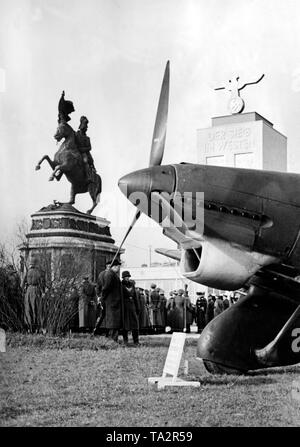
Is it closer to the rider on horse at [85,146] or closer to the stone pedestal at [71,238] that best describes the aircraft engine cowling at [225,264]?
the stone pedestal at [71,238]

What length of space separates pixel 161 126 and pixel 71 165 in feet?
53.3

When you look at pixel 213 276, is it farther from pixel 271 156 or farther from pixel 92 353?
pixel 271 156

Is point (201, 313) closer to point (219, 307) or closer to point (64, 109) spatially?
Answer: point (219, 307)

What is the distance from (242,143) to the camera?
41.3 metres

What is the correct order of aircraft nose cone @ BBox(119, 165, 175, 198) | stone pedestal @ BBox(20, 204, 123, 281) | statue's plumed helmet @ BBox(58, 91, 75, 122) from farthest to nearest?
1. statue's plumed helmet @ BBox(58, 91, 75, 122)
2. stone pedestal @ BBox(20, 204, 123, 281)
3. aircraft nose cone @ BBox(119, 165, 175, 198)

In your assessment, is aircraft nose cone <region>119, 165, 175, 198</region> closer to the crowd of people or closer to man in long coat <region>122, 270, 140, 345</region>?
the crowd of people

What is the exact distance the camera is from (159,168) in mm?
7191

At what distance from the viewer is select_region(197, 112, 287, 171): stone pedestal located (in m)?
40.8

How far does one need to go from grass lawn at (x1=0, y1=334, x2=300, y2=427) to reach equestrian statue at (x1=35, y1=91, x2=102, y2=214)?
13.1 m

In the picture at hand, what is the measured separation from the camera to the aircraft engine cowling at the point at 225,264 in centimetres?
736

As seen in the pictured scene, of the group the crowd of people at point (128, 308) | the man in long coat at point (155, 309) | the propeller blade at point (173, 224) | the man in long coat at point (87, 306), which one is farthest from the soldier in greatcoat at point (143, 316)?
the propeller blade at point (173, 224)

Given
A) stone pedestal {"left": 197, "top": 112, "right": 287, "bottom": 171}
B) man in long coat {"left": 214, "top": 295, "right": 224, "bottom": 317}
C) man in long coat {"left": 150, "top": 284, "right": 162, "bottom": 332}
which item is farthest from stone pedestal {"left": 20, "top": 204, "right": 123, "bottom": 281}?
stone pedestal {"left": 197, "top": 112, "right": 287, "bottom": 171}

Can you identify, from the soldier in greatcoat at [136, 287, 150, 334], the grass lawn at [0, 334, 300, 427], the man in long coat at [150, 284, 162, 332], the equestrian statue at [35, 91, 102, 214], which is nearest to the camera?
the grass lawn at [0, 334, 300, 427]
